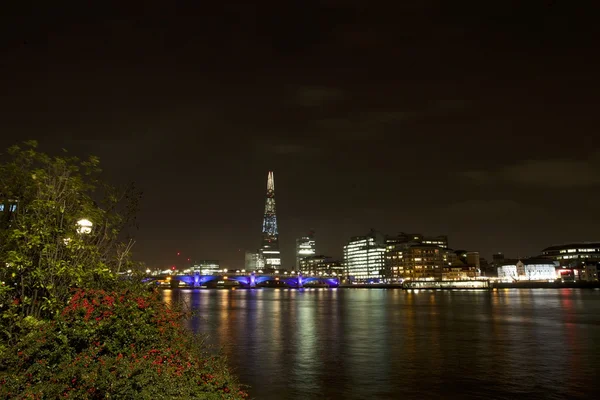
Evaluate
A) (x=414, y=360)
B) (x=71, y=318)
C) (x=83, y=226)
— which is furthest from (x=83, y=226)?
(x=414, y=360)

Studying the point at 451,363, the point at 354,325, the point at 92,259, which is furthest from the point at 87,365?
the point at 354,325

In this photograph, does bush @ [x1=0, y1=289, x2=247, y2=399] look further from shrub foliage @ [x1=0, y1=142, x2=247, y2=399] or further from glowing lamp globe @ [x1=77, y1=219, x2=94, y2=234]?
glowing lamp globe @ [x1=77, y1=219, x2=94, y2=234]

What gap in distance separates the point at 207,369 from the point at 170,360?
1256 mm

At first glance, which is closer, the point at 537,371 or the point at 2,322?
the point at 2,322

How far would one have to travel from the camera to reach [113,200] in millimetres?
14203

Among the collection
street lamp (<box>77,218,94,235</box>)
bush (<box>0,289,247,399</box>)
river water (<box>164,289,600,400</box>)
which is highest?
street lamp (<box>77,218,94,235</box>)

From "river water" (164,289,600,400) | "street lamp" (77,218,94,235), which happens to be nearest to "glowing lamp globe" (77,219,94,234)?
"street lamp" (77,218,94,235)

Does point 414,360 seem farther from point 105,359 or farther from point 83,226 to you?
point 105,359

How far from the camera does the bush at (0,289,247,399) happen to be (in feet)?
29.1

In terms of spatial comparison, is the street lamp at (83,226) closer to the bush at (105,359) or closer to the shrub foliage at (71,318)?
the shrub foliage at (71,318)

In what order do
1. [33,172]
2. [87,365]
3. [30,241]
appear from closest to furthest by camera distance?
[87,365], [30,241], [33,172]

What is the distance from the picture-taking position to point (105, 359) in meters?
9.64

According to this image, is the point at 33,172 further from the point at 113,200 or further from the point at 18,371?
the point at 18,371

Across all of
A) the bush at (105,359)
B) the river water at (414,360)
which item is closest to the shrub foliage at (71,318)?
the bush at (105,359)
